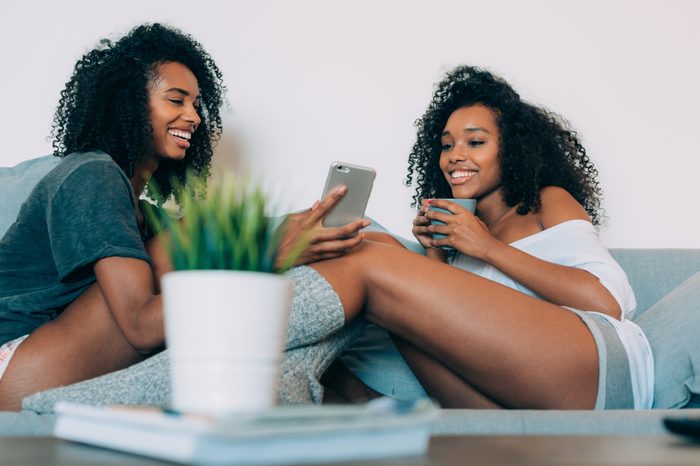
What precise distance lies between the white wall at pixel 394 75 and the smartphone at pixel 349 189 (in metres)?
0.79

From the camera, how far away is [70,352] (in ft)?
4.94

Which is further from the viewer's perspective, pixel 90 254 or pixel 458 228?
pixel 458 228

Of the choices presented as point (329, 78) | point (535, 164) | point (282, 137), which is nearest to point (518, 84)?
point (535, 164)

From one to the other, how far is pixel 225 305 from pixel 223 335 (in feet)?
0.09

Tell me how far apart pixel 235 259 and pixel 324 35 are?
1878 millimetres

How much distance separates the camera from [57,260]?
1.54 metres

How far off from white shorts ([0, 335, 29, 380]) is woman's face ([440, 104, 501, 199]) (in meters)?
1.17

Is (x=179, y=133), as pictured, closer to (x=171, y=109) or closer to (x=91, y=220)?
(x=171, y=109)

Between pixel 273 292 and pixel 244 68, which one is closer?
pixel 273 292

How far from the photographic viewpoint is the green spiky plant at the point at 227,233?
0.77 metres

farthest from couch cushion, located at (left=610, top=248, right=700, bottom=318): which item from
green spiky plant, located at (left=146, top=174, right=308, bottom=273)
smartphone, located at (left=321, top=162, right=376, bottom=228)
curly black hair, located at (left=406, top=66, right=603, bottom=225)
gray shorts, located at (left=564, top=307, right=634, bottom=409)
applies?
green spiky plant, located at (left=146, top=174, right=308, bottom=273)

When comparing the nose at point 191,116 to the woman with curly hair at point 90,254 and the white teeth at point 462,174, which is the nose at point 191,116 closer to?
the woman with curly hair at point 90,254

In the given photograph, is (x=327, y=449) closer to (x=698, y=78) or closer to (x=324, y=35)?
(x=324, y=35)

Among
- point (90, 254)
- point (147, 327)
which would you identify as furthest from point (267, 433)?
point (90, 254)
